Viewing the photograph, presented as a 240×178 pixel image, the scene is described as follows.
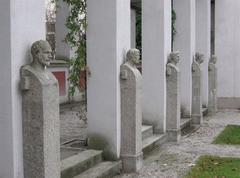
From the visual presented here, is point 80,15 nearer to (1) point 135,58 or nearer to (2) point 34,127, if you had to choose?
(1) point 135,58

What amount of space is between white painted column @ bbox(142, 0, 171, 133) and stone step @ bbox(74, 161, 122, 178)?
2900mm

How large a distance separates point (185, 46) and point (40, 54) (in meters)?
8.55

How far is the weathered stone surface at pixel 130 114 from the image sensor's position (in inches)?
297

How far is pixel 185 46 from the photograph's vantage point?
512 inches

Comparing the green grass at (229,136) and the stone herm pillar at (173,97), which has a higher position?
the stone herm pillar at (173,97)

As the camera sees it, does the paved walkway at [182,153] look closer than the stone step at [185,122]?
Yes

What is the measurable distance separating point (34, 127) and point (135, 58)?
317 centimetres

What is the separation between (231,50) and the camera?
17641 millimetres

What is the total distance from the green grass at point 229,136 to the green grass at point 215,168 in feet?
6.03

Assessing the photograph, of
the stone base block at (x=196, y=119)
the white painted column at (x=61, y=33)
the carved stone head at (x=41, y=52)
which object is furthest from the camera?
the white painted column at (x=61, y=33)

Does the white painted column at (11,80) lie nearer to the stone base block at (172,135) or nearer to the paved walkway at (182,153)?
the paved walkway at (182,153)

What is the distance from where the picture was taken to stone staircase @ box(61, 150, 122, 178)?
21.1ft

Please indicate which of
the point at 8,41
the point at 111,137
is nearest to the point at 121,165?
the point at 111,137

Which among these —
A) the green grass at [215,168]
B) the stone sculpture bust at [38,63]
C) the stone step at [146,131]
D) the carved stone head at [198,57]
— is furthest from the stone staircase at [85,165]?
the carved stone head at [198,57]
